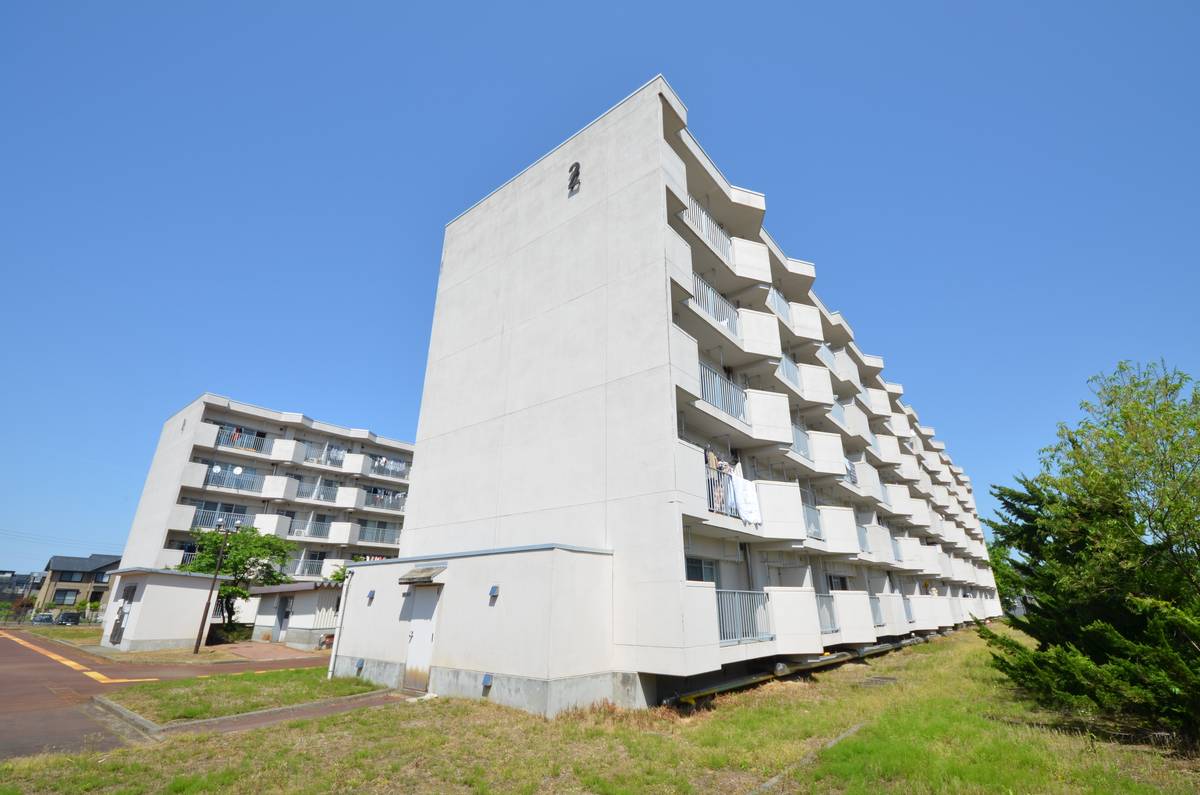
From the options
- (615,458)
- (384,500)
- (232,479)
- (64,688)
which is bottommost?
(64,688)

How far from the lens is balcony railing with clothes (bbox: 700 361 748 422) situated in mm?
14602

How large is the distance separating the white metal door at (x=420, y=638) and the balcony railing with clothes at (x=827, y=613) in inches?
449

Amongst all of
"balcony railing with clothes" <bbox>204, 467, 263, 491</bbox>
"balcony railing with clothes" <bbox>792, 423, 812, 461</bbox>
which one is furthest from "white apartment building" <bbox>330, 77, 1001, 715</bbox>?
"balcony railing with clothes" <bbox>204, 467, 263, 491</bbox>

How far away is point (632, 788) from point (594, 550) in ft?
17.6

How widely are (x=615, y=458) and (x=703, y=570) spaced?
4.15 meters

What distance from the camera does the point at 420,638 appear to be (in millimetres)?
13367

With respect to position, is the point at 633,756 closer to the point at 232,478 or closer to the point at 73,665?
the point at 73,665

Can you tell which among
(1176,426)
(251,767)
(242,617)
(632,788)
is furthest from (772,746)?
(242,617)

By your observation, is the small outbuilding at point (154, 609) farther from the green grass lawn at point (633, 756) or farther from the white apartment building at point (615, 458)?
the green grass lawn at point (633, 756)

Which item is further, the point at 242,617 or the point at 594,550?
the point at 242,617

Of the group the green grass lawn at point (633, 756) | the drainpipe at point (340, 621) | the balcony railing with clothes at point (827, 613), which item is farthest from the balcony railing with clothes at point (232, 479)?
the balcony railing with clothes at point (827, 613)

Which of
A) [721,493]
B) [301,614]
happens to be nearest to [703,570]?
[721,493]

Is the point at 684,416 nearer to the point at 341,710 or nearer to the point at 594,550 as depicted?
the point at 594,550

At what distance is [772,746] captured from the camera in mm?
8680
